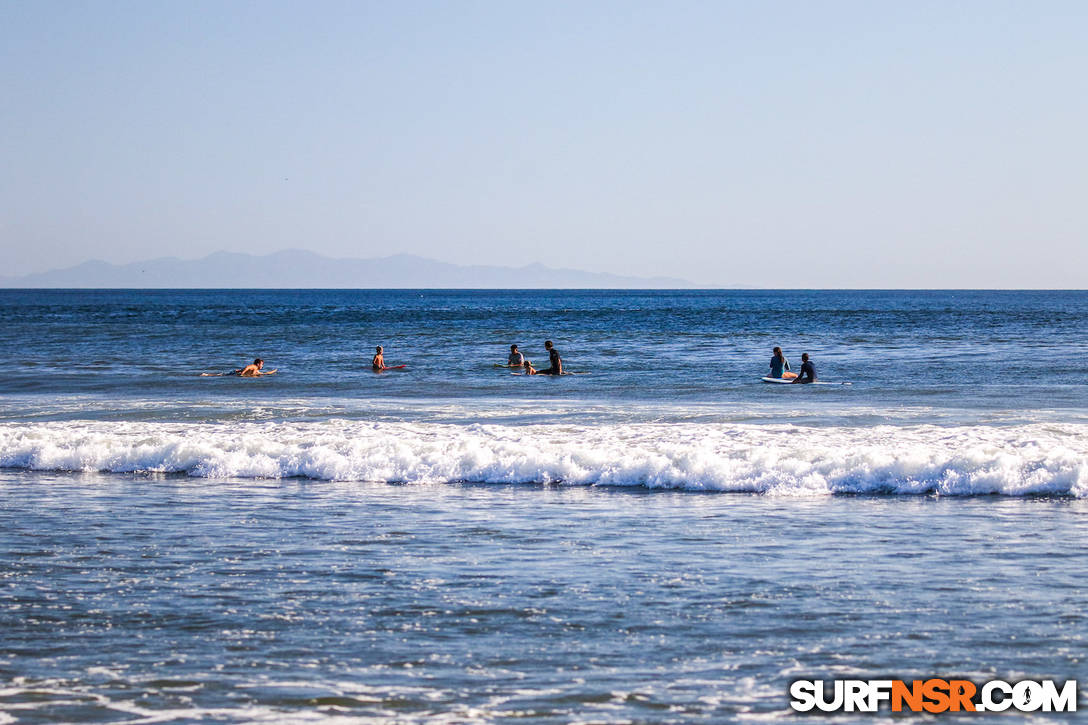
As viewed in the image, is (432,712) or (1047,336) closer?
(432,712)

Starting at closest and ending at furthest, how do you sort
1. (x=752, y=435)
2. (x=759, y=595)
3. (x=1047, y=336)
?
(x=759, y=595), (x=752, y=435), (x=1047, y=336)

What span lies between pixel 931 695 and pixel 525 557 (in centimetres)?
408

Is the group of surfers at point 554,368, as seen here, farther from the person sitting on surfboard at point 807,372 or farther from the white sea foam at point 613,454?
the white sea foam at point 613,454

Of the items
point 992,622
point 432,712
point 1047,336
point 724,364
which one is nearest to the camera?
point 432,712

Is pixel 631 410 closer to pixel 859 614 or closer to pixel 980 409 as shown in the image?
pixel 980 409

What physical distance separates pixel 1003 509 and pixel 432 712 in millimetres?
8202

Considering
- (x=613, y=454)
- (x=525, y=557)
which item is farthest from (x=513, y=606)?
(x=613, y=454)

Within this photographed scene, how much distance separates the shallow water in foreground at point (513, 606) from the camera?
618 cm

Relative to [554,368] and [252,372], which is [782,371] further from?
[252,372]

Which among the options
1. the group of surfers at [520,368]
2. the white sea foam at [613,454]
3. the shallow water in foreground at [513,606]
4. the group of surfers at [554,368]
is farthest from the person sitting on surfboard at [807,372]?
the shallow water in foreground at [513,606]

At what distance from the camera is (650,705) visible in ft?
19.5

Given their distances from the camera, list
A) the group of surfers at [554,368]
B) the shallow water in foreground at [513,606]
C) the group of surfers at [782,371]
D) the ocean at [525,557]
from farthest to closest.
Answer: the group of surfers at [782,371]
the group of surfers at [554,368]
the ocean at [525,557]
the shallow water in foreground at [513,606]

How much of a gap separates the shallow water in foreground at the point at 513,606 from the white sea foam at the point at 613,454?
128cm

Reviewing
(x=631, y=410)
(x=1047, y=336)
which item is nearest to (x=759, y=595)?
(x=631, y=410)
